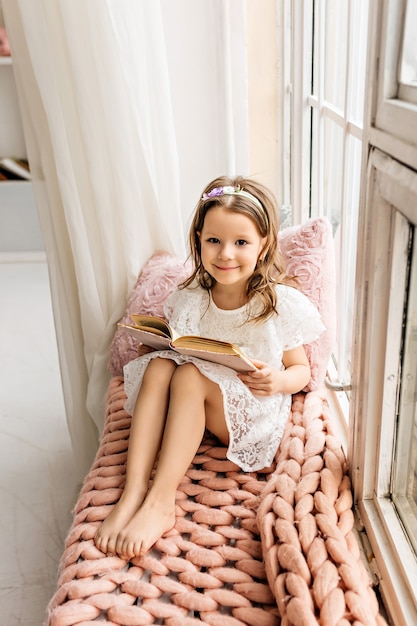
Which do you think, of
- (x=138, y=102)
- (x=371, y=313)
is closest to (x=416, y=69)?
(x=371, y=313)

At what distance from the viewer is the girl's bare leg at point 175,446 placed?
Result: 984 mm

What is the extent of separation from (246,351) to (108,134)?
1.97ft

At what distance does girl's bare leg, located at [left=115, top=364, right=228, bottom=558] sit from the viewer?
0.98 meters

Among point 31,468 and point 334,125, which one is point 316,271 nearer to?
point 334,125

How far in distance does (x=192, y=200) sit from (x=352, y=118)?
709 mm

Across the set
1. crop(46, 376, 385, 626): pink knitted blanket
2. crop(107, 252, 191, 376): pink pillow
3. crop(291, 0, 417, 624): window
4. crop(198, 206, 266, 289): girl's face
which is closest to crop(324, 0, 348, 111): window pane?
crop(291, 0, 417, 624): window

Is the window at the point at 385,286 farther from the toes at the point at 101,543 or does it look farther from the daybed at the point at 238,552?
the toes at the point at 101,543

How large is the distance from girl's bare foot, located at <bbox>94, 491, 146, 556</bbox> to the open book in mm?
263

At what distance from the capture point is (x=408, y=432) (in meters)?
0.92

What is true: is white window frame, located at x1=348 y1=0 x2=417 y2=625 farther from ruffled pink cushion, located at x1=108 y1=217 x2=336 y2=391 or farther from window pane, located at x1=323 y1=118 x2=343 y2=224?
window pane, located at x1=323 y1=118 x2=343 y2=224

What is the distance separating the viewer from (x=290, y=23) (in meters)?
1.77

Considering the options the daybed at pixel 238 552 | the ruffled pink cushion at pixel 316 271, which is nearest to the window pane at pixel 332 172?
the ruffled pink cushion at pixel 316 271

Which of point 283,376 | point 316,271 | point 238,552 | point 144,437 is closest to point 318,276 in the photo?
point 316,271

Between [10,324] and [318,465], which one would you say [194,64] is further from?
[10,324]
